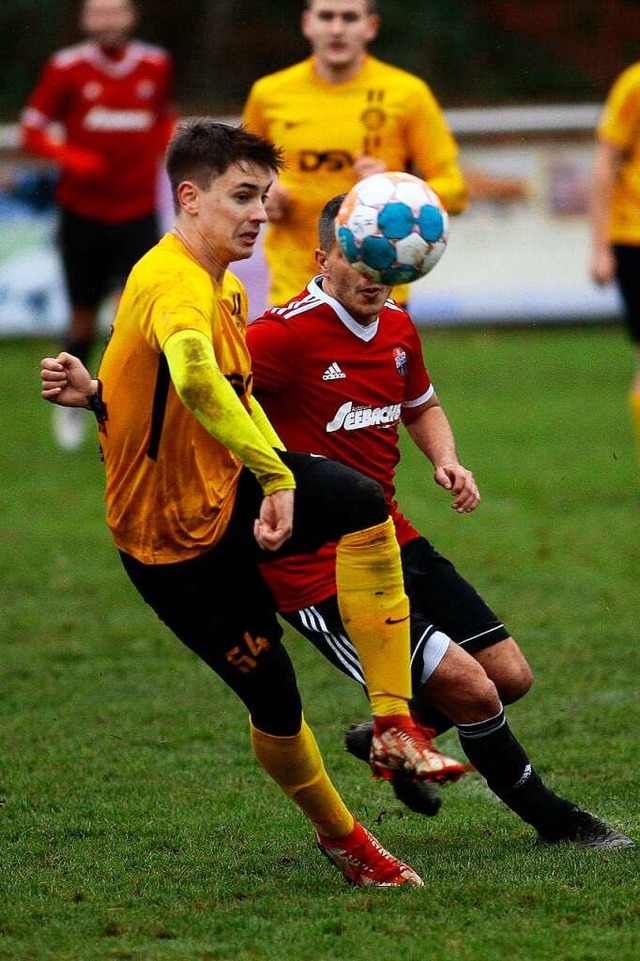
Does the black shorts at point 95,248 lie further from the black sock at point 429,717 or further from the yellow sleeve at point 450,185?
the black sock at point 429,717

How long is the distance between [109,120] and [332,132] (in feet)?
14.7

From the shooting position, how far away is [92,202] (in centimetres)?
1131

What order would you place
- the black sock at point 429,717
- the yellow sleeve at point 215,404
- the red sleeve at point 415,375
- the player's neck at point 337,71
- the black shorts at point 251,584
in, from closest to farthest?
the yellow sleeve at point 215,404 → the black shorts at point 251,584 → the red sleeve at point 415,375 → the black sock at point 429,717 → the player's neck at point 337,71

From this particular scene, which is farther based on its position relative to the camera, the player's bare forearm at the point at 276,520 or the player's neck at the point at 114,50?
the player's neck at the point at 114,50

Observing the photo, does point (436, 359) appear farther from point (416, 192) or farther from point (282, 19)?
point (416, 192)

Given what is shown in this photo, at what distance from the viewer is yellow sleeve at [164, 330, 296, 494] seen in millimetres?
3812

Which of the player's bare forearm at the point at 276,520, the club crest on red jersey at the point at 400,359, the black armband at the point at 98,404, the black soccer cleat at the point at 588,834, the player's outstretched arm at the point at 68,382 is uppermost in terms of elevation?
the player's outstretched arm at the point at 68,382

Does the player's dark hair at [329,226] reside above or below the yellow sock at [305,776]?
above

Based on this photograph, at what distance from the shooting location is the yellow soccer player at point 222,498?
13.4ft

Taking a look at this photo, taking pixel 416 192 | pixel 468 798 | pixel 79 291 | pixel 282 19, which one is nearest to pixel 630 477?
pixel 79 291

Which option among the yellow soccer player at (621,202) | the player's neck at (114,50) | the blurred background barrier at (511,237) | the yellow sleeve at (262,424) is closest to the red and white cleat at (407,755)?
the yellow sleeve at (262,424)

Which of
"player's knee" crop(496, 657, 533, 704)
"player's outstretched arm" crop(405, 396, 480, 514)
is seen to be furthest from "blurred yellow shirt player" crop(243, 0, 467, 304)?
"player's knee" crop(496, 657, 533, 704)

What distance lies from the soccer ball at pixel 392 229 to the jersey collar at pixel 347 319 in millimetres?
311

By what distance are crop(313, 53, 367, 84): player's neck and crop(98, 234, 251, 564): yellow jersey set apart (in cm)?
324
